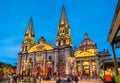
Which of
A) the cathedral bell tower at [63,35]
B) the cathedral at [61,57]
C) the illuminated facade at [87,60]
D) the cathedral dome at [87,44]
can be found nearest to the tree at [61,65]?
the cathedral at [61,57]

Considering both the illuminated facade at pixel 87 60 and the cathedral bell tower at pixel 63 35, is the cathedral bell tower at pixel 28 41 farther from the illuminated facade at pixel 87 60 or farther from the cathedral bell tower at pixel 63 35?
the illuminated facade at pixel 87 60

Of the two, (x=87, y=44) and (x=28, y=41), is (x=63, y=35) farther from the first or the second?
(x=28, y=41)

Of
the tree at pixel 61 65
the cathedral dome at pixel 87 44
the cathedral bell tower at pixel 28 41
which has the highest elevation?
the cathedral bell tower at pixel 28 41

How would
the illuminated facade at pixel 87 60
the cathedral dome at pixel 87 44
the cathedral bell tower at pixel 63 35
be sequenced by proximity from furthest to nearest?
the cathedral bell tower at pixel 63 35 < the cathedral dome at pixel 87 44 < the illuminated facade at pixel 87 60

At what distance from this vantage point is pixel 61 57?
54.1 meters

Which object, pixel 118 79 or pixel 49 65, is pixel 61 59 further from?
pixel 118 79

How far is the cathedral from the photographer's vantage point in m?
49.5

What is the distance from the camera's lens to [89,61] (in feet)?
162

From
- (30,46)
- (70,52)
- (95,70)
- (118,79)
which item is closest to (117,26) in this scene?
(118,79)

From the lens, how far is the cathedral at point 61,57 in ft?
162

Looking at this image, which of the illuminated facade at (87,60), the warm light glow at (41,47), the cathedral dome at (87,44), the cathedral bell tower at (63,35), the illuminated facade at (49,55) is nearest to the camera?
the illuminated facade at (87,60)

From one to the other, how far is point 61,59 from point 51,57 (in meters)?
3.99

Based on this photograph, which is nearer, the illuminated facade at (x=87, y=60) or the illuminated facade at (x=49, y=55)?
the illuminated facade at (x=87, y=60)

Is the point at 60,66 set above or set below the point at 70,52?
below
